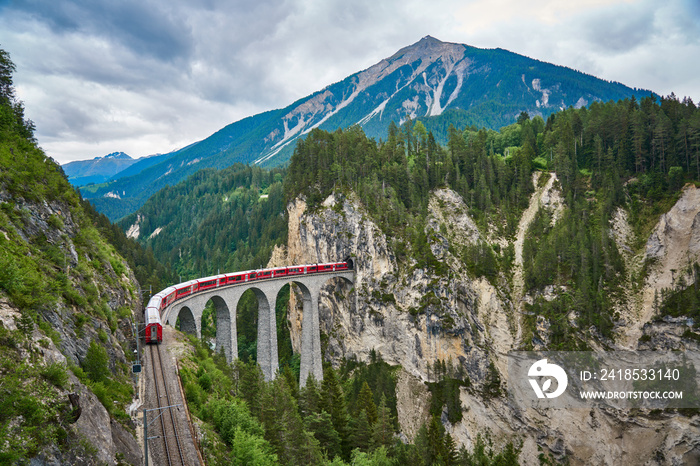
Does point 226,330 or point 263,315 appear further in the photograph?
point 263,315

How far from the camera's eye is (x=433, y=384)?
2372 inches

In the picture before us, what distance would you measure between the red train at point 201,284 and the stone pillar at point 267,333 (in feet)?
10.0

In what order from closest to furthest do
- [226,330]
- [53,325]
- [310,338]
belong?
[53,325]
[226,330]
[310,338]

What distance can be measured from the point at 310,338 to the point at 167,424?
144 ft

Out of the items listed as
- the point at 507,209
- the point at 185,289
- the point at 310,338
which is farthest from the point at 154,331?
the point at 507,209

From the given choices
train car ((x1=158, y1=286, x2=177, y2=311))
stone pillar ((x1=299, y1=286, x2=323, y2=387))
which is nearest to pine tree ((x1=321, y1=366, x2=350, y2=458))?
train car ((x1=158, y1=286, x2=177, y2=311))

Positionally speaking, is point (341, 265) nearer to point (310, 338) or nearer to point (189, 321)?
point (310, 338)

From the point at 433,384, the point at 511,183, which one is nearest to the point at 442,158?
the point at 511,183

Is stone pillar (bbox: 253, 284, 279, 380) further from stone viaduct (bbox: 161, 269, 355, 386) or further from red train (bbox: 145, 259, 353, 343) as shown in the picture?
red train (bbox: 145, 259, 353, 343)

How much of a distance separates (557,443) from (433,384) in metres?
18.3

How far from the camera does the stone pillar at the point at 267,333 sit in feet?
174

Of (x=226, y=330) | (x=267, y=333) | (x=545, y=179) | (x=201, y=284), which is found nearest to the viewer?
(x=201, y=284)

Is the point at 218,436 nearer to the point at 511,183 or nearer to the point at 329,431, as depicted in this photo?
the point at 329,431

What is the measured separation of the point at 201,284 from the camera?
42.6m
